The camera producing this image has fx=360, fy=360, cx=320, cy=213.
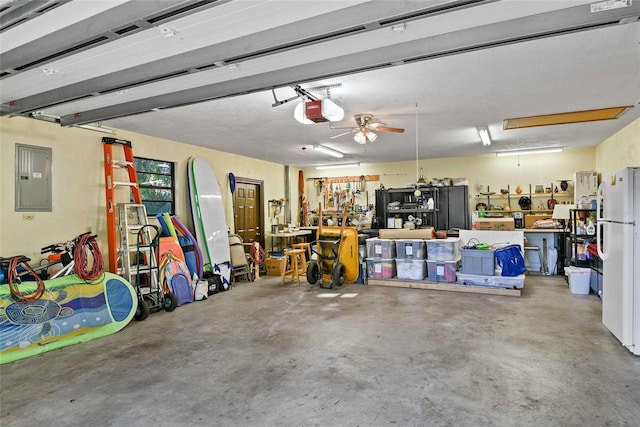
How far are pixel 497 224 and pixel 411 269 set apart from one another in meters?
2.28

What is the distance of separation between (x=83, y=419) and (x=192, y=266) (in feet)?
12.0

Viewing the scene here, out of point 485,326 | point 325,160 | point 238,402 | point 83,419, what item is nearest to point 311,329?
point 238,402

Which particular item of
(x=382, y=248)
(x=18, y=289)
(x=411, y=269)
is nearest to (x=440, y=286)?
(x=411, y=269)

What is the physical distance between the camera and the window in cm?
627

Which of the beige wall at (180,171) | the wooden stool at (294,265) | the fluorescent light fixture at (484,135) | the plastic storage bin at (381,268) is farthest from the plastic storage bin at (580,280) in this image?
the wooden stool at (294,265)

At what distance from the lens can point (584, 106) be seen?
502 centimetres

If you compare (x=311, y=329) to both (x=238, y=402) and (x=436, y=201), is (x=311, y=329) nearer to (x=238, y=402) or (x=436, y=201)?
(x=238, y=402)

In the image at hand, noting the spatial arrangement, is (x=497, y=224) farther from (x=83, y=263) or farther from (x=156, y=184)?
(x=83, y=263)

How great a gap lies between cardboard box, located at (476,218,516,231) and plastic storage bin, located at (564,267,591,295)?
1541 millimetres

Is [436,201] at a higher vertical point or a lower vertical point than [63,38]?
lower

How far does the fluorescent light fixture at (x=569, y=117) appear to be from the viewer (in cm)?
525

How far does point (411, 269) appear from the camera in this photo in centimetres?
673

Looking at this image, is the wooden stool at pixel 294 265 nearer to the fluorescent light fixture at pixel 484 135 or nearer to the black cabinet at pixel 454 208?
the black cabinet at pixel 454 208

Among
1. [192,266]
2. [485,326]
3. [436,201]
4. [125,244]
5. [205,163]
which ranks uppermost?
[205,163]
